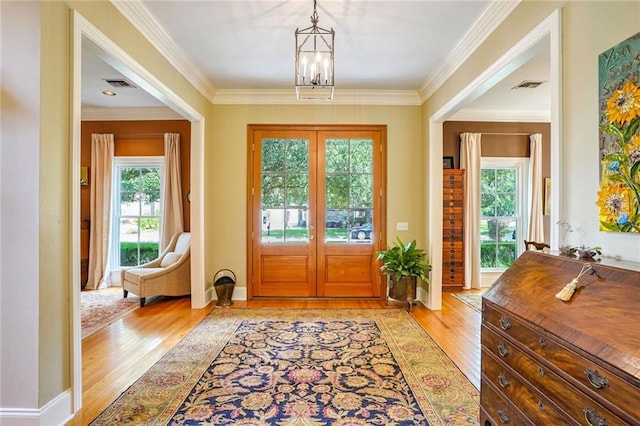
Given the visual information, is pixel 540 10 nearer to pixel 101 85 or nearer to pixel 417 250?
pixel 417 250

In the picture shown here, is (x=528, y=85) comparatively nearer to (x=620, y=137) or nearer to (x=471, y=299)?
(x=471, y=299)

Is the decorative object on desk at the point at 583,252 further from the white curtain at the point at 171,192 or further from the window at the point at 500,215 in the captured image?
the white curtain at the point at 171,192

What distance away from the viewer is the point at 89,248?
572 centimetres

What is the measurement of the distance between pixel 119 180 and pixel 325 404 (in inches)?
212

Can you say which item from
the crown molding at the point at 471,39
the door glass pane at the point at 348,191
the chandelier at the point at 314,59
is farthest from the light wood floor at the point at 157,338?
the crown molding at the point at 471,39

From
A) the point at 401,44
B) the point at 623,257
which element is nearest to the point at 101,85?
the point at 401,44

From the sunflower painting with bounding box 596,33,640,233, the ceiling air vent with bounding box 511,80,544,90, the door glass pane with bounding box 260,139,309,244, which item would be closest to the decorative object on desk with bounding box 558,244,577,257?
the sunflower painting with bounding box 596,33,640,233

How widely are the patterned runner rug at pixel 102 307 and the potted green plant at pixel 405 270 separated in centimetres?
341

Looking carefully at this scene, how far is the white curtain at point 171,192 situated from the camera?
18.2 feet

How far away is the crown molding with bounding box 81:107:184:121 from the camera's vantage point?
5605mm

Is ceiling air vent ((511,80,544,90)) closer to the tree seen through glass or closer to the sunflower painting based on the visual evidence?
the tree seen through glass

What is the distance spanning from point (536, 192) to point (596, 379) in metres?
5.33

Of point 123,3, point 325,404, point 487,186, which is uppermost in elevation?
point 123,3

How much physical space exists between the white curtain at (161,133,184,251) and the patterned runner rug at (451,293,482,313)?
14.6ft
